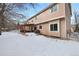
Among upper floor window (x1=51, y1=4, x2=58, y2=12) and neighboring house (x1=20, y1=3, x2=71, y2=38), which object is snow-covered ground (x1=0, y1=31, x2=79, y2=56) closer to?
neighboring house (x1=20, y1=3, x2=71, y2=38)

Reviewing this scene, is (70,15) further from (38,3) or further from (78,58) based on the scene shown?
(78,58)

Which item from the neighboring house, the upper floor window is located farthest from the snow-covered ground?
the upper floor window

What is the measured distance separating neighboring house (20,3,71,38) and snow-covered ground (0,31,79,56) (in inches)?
4.9

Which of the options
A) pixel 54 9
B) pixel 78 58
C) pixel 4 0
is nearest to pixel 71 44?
pixel 78 58

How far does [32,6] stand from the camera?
2.08m

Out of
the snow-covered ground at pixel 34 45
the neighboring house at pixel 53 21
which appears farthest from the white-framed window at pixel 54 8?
the snow-covered ground at pixel 34 45

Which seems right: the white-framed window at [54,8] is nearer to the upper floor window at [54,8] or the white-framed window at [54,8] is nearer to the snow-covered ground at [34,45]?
the upper floor window at [54,8]

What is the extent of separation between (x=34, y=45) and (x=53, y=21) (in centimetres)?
46

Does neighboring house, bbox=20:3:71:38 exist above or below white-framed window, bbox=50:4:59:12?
below

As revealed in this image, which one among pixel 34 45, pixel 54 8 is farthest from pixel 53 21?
pixel 34 45

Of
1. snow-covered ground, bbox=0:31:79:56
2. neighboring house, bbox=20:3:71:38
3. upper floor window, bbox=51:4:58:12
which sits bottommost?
snow-covered ground, bbox=0:31:79:56

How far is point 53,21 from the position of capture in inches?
81.5

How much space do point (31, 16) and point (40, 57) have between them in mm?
639

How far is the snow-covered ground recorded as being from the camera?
1981mm
